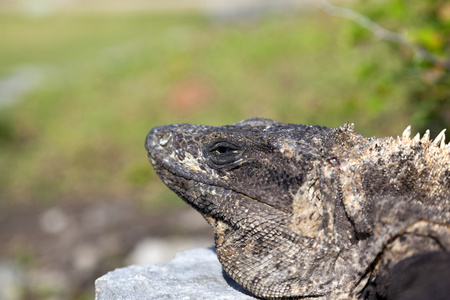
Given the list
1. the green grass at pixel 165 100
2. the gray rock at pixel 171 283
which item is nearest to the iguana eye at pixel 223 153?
the gray rock at pixel 171 283

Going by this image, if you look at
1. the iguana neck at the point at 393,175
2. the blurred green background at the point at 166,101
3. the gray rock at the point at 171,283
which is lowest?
the gray rock at the point at 171,283

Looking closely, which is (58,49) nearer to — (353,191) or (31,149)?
(31,149)

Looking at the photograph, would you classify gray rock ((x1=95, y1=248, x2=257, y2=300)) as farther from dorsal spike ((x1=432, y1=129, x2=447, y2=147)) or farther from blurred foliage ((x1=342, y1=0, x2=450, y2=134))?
blurred foliage ((x1=342, y1=0, x2=450, y2=134))

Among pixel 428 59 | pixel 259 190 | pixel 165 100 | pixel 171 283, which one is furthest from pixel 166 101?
pixel 259 190

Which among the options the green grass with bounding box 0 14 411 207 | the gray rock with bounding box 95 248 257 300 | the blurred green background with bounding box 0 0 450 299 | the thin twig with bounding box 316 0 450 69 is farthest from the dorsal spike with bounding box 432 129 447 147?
the green grass with bounding box 0 14 411 207

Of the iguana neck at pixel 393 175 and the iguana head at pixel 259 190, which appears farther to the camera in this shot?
the iguana head at pixel 259 190

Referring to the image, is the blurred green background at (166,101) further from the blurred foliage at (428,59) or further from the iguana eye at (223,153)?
the iguana eye at (223,153)
